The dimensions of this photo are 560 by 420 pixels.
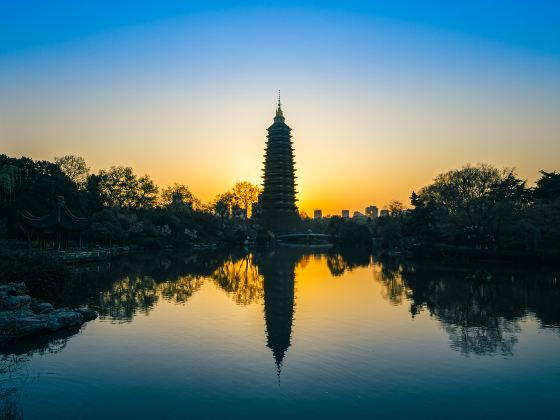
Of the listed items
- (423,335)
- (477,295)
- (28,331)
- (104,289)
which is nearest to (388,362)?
(423,335)

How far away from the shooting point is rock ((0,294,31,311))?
16969 mm

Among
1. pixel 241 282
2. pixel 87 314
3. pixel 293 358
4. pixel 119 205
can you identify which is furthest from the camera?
pixel 119 205

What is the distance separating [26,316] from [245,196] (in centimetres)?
8375

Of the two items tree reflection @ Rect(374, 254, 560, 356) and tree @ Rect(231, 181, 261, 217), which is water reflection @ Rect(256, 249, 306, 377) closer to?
tree reflection @ Rect(374, 254, 560, 356)

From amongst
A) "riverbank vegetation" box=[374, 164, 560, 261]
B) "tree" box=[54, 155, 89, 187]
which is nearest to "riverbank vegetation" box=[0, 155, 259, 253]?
"tree" box=[54, 155, 89, 187]

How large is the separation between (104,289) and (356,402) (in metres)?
20.2

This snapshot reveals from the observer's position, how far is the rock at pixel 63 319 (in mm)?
16125

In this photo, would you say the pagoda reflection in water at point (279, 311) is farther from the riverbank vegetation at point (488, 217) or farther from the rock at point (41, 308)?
the riverbank vegetation at point (488, 217)

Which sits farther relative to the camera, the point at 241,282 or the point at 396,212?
the point at 396,212

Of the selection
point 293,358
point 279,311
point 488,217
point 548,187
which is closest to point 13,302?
point 279,311

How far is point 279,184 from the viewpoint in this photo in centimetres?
10294

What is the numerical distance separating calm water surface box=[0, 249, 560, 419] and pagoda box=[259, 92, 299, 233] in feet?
246

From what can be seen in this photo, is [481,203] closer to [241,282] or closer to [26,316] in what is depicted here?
[241,282]

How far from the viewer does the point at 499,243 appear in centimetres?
4619
